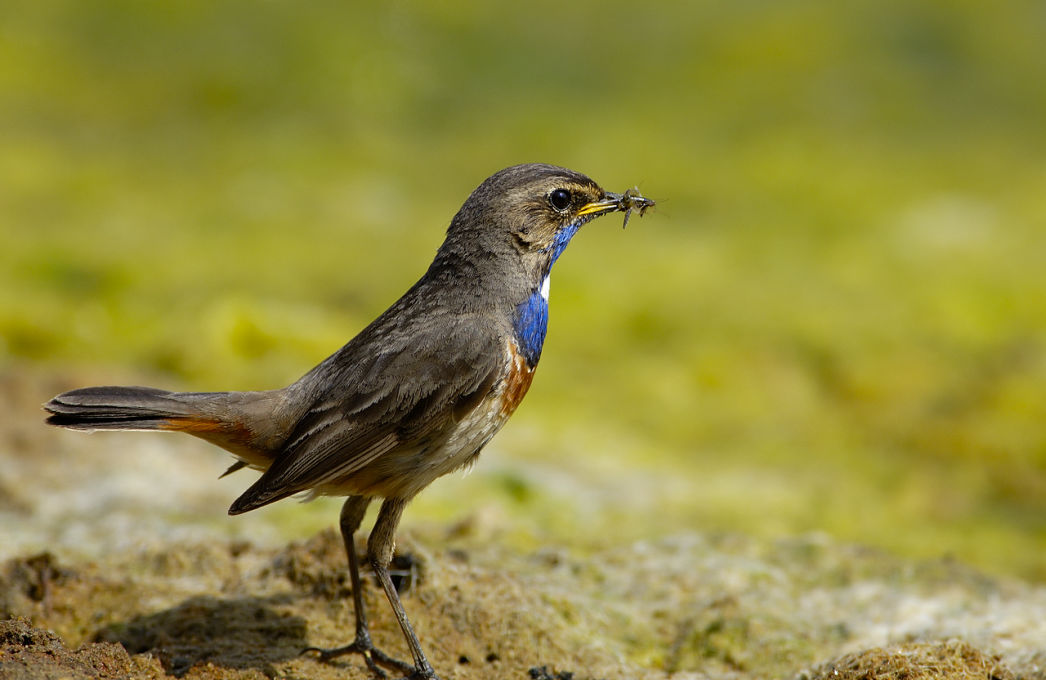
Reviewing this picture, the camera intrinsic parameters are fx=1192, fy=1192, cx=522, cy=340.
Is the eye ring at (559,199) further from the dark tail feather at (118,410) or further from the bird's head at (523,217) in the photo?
the dark tail feather at (118,410)

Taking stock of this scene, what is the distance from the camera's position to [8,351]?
9.06 m

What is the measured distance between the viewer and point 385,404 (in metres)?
4.80

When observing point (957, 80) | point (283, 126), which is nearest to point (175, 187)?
point (283, 126)

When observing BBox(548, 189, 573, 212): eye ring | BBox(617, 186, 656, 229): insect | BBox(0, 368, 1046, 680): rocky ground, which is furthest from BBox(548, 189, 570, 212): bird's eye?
BBox(0, 368, 1046, 680): rocky ground

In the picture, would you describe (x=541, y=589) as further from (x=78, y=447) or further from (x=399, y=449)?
(x=78, y=447)

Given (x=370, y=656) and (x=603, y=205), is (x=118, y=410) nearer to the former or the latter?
(x=370, y=656)

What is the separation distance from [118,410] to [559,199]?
2092mm

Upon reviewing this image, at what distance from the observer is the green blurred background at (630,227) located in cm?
816

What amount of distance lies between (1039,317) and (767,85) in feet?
14.6

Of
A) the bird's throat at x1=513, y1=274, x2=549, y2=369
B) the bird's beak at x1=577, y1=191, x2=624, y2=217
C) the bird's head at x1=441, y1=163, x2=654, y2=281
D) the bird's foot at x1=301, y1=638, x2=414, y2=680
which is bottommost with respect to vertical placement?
the bird's foot at x1=301, y1=638, x2=414, y2=680

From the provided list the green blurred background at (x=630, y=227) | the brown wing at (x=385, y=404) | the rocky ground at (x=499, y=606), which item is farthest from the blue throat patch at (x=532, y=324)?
the green blurred background at (x=630, y=227)

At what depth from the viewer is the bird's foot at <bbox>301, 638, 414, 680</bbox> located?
4.81 m

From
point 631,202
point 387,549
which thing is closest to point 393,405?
point 387,549

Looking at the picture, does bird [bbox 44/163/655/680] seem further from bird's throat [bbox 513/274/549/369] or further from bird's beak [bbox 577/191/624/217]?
bird's beak [bbox 577/191/624/217]
